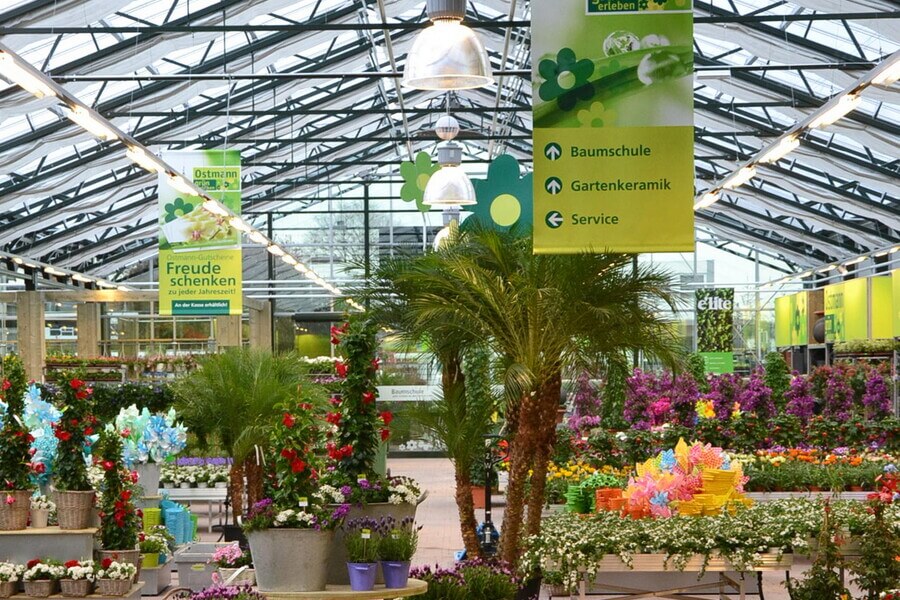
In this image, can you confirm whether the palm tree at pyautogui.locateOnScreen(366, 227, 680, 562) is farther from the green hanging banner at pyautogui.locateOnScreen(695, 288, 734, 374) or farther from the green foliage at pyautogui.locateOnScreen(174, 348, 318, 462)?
the green hanging banner at pyautogui.locateOnScreen(695, 288, 734, 374)

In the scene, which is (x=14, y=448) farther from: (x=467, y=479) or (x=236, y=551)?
(x=467, y=479)

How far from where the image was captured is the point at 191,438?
43.2ft

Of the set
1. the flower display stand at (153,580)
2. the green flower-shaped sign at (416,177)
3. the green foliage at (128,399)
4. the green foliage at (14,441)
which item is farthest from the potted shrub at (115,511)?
the green foliage at (128,399)

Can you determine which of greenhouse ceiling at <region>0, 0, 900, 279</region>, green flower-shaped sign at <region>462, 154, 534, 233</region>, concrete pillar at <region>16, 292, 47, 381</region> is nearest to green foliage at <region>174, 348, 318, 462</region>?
greenhouse ceiling at <region>0, 0, 900, 279</region>

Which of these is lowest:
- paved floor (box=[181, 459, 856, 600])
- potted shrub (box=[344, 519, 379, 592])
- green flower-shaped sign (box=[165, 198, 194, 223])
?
paved floor (box=[181, 459, 856, 600])

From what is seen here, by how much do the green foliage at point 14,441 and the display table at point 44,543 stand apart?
1.01 feet

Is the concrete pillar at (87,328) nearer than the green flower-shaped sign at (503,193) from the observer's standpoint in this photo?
No

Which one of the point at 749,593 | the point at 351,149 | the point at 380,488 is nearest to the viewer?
the point at 380,488

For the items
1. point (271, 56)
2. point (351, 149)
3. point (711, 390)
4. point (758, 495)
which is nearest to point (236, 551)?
point (758, 495)

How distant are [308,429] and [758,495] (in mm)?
6229

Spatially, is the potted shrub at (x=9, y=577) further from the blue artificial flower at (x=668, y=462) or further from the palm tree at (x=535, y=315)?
the blue artificial flower at (x=668, y=462)

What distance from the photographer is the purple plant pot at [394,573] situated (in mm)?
5824

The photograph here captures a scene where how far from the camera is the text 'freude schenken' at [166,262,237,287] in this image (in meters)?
15.6

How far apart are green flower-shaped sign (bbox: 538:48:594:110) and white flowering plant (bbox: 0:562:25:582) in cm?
404
